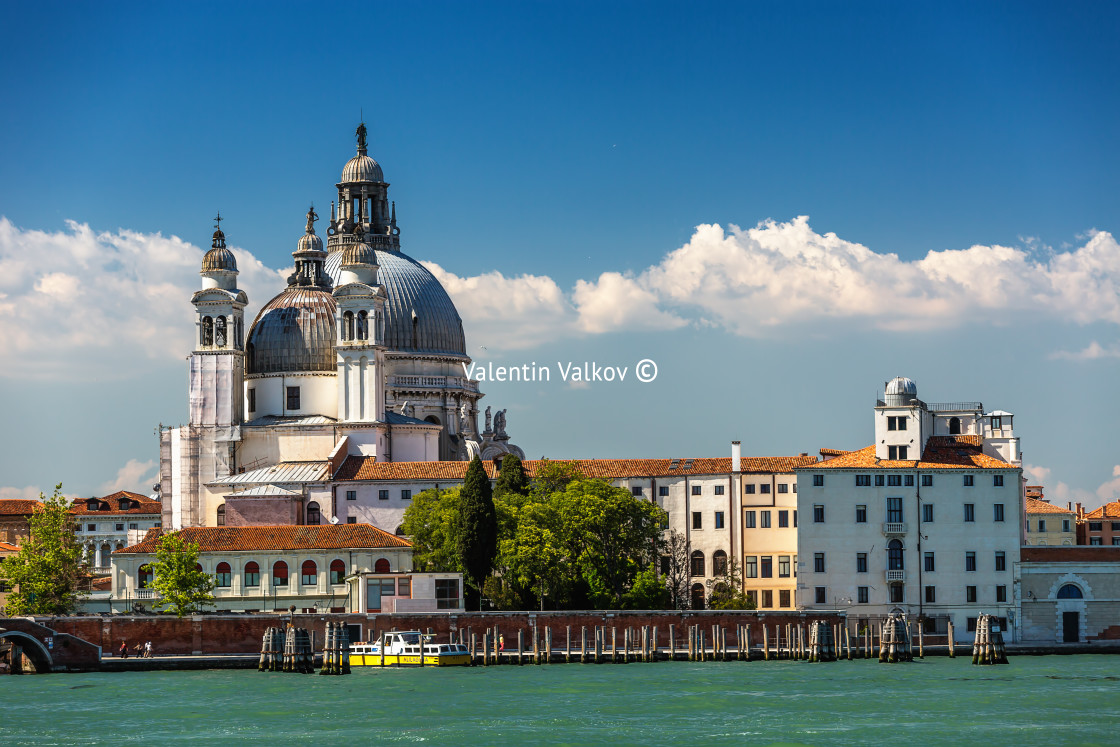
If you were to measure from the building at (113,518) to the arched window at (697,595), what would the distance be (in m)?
47.0

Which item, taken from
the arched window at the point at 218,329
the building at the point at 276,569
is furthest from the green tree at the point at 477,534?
the arched window at the point at 218,329

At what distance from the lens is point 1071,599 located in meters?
66.2

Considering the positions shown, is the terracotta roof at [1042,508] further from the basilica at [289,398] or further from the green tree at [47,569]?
the green tree at [47,569]

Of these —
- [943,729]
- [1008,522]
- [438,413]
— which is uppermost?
[438,413]

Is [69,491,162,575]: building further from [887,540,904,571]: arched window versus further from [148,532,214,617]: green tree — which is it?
[887,540,904,571]: arched window

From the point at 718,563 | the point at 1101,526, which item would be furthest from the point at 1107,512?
the point at 718,563

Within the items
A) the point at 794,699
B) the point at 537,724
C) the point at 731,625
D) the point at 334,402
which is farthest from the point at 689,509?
the point at 537,724

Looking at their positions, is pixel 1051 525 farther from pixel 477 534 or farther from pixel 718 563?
pixel 477 534

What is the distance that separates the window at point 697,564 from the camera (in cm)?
7362

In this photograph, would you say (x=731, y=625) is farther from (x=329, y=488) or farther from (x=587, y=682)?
(x=329, y=488)

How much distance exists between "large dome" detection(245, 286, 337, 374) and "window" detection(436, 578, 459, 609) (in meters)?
21.8

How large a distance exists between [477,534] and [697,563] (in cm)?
1059

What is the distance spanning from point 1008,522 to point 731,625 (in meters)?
10.4

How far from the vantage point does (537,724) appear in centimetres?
4647
